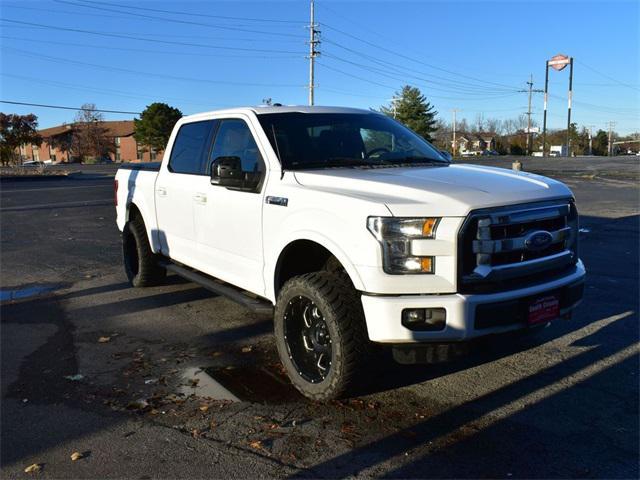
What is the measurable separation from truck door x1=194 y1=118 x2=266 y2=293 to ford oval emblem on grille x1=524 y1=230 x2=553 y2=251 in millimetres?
1987

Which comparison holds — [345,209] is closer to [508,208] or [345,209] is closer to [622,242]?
[508,208]

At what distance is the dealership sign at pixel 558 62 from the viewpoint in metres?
90.5

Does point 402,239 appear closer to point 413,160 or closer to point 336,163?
point 336,163

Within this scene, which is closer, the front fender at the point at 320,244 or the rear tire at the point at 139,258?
the front fender at the point at 320,244

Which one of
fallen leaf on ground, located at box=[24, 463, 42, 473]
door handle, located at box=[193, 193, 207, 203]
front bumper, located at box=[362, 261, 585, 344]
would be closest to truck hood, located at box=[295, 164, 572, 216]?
front bumper, located at box=[362, 261, 585, 344]

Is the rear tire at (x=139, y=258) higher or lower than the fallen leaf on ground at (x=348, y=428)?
higher

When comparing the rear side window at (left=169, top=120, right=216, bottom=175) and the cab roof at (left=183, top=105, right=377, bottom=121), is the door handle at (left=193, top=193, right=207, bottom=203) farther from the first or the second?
the cab roof at (left=183, top=105, right=377, bottom=121)

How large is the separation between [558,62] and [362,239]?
9941 centimetres

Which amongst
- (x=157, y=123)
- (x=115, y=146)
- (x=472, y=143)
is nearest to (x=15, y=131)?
(x=157, y=123)

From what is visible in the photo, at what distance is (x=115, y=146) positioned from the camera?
105 meters

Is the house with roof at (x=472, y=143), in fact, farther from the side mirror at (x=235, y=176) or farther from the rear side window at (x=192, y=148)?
the side mirror at (x=235, y=176)

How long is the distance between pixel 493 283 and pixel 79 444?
2696 mm

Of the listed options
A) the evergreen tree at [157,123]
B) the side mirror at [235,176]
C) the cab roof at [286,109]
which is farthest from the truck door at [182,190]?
the evergreen tree at [157,123]

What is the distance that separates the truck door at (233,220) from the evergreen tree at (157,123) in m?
78.1
